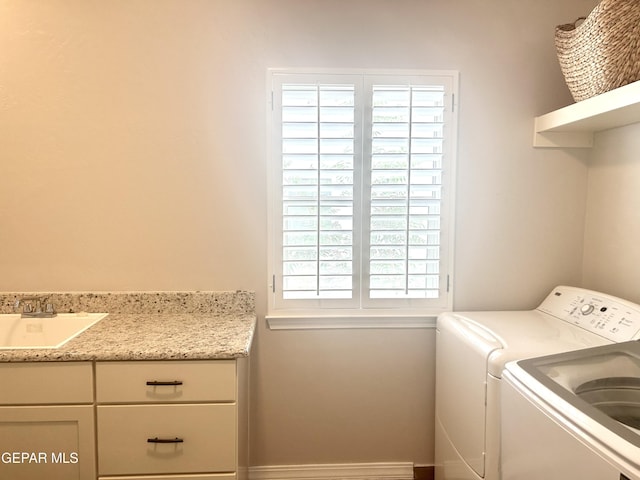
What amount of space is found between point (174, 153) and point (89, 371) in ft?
3.15


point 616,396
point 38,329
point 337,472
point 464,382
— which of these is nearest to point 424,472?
point 337,472

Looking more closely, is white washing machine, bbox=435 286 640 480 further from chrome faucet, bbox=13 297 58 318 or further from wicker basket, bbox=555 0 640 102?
chrome faucet, bbox=13 297 58 318

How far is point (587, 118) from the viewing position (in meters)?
1.59

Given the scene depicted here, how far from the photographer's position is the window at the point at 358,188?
6.14 ft

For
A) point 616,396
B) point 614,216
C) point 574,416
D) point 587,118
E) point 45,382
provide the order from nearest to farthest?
point 574,416, point 616,396, point 45,382, point 587,118, point 614,216

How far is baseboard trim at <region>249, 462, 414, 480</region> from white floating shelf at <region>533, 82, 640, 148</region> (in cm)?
170

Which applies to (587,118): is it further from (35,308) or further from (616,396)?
(35,308)

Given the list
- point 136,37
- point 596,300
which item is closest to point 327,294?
point 596,300

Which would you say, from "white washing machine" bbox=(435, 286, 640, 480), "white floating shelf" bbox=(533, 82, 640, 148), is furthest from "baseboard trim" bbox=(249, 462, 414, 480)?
"white floating shelf" bbox=(533, 82, 640, 148)

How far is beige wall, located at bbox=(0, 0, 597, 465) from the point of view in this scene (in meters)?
1.82

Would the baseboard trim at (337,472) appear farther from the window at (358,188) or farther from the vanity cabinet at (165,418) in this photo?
the window at (358,188)

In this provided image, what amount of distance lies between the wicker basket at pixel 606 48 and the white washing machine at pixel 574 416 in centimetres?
92

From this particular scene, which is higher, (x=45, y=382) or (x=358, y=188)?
(x=358, y=188)

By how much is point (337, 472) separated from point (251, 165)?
5.01 ft
